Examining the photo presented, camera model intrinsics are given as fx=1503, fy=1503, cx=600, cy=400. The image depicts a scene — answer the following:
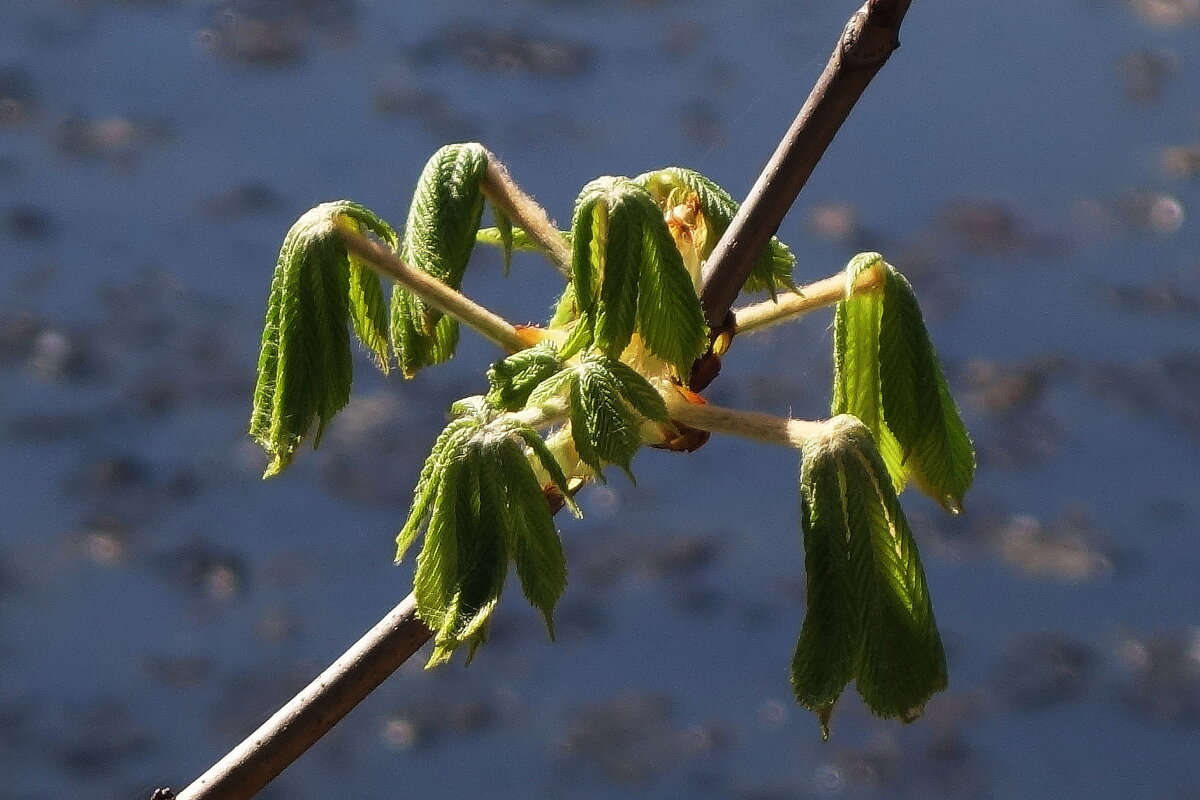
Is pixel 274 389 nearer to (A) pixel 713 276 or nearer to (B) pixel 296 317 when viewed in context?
(B) pixel 296 317

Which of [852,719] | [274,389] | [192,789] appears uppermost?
[274,389]

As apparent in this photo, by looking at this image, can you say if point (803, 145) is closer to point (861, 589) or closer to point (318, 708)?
point (861, 589)

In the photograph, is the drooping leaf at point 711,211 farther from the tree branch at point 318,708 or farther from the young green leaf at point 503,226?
the tree branch at point 318,708

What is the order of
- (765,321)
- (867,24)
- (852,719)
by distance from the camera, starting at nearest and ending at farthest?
(867,24)
(765,321)
(852,719)

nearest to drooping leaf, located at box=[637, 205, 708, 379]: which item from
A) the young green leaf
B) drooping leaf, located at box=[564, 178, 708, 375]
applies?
Answer: drooping leaf, located at box=[564, 178, 708, 375]

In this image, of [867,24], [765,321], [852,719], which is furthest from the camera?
[852,719]

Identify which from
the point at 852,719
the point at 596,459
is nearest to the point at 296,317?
the point at 596,459

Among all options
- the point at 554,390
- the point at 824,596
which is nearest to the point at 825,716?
the point at 824,596
